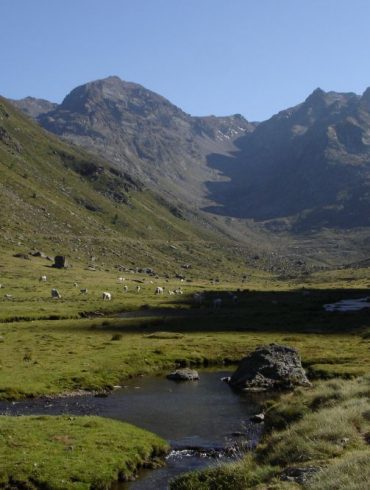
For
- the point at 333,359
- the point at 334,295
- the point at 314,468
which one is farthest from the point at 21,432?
the point at 334,295

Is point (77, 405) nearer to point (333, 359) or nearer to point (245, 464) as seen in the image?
point (245, 464)

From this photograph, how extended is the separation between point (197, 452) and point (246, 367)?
23.8m

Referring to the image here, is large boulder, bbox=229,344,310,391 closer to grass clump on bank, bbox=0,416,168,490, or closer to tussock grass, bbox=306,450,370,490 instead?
grass clump on bank, bbox=0,416,168,490

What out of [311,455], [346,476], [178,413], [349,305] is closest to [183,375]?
[178,413]

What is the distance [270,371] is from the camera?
199ft

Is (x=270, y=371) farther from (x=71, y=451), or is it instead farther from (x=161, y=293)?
(x=161, y=293)

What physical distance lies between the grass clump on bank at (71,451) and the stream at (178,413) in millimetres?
1292

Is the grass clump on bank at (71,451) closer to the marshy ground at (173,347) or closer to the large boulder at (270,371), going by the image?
the marshy ground at (173,347)

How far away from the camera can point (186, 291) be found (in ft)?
566

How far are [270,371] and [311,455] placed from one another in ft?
109

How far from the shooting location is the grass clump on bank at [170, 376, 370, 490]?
21812mm

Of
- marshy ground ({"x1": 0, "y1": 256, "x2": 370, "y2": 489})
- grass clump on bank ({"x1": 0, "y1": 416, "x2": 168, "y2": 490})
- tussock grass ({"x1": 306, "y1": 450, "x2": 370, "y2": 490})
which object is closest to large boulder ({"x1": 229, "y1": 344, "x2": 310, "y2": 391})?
marshy ground ({"x1": 0, "y1": 256, "x2": 370, "y2": 489})

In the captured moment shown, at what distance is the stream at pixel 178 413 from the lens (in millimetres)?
37312

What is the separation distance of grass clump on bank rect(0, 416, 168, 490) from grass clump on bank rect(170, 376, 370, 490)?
5.94 meters
